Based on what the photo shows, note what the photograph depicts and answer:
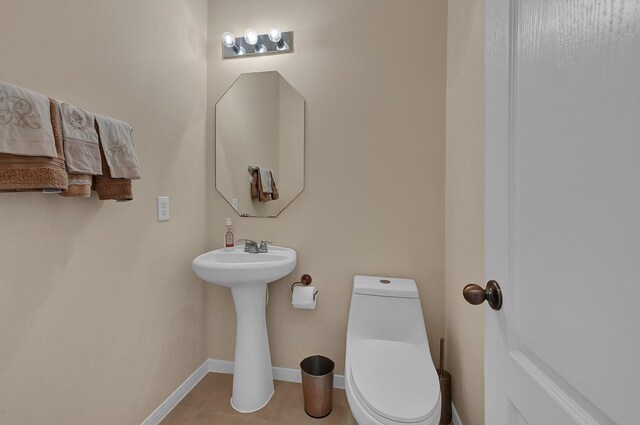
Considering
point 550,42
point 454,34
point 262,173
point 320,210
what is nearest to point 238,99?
point 262,173

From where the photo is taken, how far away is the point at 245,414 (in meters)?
1.64

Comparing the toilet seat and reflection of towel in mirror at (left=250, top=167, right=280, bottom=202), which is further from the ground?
reflection of towel in mirror at (left=250, top=167, right=280, bottom=202)

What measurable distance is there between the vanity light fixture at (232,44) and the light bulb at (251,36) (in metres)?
0.08

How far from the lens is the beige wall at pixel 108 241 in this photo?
97 centimetres

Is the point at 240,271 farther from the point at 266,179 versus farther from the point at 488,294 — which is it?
the point at 488,294

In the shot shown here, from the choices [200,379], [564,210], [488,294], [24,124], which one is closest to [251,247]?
[200,379]

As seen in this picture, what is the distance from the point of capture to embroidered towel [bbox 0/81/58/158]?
83 cm

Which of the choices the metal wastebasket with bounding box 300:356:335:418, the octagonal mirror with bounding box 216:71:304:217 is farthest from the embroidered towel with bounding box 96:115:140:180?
the metal wastebasket with bounding box 300:356:335:418

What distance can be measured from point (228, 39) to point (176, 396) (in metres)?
2.18

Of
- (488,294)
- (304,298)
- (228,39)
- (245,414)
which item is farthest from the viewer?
(228,39)

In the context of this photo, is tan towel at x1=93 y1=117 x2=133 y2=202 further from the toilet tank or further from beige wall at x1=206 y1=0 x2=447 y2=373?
the toilet tank

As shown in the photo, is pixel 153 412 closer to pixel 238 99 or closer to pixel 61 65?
pixel 61 65

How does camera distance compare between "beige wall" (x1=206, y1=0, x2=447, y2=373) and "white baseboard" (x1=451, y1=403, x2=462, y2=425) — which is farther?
"beige wall" (x1=206, y1=0, x2=447, y2=373)

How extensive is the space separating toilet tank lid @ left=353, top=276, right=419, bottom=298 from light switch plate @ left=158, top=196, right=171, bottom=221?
112cm
